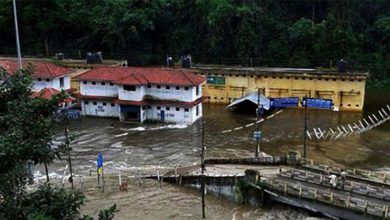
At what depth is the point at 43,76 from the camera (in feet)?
178

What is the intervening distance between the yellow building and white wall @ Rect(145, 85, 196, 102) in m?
12.0

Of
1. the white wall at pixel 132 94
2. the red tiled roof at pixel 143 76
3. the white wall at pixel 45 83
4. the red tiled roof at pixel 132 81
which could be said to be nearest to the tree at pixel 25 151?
the red tiled roof at pixel 132 81

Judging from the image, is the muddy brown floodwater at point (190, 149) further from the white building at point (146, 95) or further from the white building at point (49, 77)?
the white building at point (49, 77)

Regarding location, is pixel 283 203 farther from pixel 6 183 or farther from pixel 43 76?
pixel 43 76

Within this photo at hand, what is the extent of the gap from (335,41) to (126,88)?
111ft

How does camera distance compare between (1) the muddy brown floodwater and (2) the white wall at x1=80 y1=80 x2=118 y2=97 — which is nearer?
(1) the muddy brown floodwater

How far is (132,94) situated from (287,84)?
64.5 feet

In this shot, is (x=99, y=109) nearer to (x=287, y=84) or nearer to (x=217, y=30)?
(x=287, y=84)

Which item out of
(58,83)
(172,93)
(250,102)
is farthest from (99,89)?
(250,102)

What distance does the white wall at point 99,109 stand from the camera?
53.8 m

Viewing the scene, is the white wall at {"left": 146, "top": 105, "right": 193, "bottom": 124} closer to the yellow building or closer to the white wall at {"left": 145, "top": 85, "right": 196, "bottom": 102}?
the white wall at {"left": 145, "top": 85, "right": 196, "bottom": 102}

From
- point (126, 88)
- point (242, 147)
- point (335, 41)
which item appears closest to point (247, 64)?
point (335, 41)

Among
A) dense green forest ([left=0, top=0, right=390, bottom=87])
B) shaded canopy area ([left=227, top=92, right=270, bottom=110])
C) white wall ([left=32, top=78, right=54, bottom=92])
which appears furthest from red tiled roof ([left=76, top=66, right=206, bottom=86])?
dense green forest ([left=0, top=0, right=390, bottom=87])

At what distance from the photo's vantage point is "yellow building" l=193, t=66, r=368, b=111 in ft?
191
